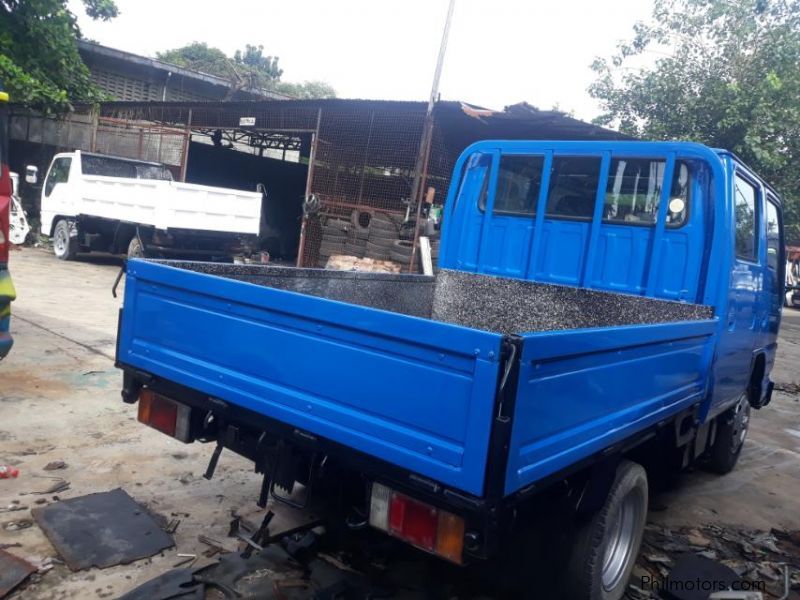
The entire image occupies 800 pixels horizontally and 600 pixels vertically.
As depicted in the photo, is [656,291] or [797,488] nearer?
[656,291]

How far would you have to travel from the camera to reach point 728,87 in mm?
14273

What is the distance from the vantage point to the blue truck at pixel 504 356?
7.11 ft

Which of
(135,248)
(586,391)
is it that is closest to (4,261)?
(586,391)

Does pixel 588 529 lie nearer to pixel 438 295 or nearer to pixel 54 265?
pixel 438 295

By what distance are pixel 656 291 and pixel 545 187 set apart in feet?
3.46

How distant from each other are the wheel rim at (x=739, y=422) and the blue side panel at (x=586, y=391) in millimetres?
2322

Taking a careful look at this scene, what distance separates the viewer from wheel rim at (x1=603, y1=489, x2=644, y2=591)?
3.17 meters

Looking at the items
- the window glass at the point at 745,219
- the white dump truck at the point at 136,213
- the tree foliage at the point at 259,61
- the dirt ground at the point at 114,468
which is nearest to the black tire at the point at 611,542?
the dirt ground at the point at 114,468

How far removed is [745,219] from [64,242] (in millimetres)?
12992

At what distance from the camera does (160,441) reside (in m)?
4.59

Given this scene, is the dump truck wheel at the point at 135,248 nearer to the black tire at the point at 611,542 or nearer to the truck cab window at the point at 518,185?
the truck cab window at the point at 518,185

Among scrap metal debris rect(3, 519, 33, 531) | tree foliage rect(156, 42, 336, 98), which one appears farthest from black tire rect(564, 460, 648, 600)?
tree foliage rect(156, 42, 336, 98)

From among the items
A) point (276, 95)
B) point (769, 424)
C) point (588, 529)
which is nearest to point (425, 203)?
point (769, 424)

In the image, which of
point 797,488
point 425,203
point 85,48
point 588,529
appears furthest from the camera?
point 85,48
